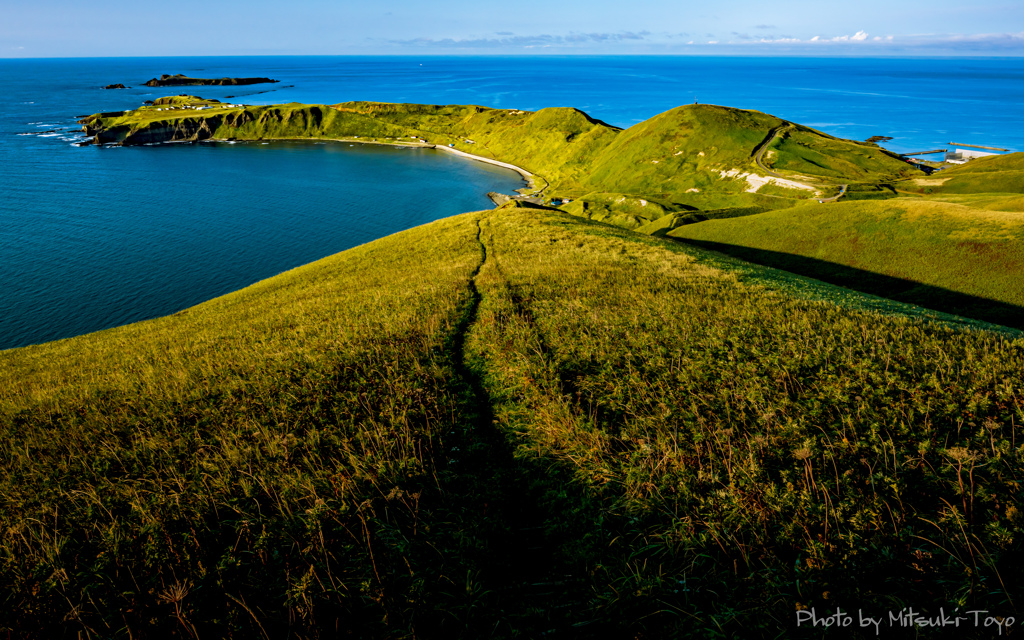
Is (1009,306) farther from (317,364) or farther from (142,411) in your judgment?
(142,411)

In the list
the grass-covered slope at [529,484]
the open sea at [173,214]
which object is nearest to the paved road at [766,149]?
the open sea at [173,214]

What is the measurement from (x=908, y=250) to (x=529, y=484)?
178ft

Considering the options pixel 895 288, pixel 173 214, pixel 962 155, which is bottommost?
pixel 173 214

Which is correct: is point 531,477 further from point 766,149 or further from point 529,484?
point 766,149

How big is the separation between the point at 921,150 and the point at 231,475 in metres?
274

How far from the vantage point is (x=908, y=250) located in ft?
142

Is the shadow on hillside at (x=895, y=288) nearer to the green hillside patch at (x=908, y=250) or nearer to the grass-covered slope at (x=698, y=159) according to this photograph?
the green hillside patch at (x=908, y=250)

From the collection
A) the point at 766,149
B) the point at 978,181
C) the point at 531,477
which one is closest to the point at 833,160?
the point at 766,149

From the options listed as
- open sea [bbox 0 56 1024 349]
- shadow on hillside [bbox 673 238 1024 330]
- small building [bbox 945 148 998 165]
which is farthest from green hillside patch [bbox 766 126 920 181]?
open sea [bbox 0 56 1024 349]

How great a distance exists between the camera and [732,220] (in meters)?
64.8

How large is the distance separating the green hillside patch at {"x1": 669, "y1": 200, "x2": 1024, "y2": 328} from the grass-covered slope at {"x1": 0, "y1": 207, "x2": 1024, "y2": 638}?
102ft

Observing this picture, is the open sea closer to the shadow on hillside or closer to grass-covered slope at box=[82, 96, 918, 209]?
grass-covered slope at box=[82, 96, 918, 209]

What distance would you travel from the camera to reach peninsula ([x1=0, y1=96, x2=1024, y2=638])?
19.9ft

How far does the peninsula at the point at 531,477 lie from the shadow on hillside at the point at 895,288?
24.7 m
